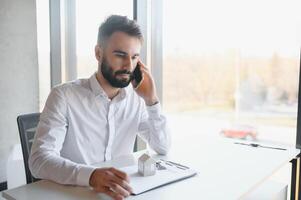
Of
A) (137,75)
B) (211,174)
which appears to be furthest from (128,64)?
(211,174)

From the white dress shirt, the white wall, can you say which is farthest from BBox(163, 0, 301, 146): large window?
the white wall

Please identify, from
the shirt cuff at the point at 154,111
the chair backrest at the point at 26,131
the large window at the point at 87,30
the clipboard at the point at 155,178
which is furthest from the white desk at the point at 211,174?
the large window at the point at 87,30

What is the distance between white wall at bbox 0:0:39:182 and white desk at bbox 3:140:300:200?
1.88 metres

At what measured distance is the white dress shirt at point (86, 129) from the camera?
4.28 ft

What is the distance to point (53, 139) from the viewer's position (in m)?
1.40

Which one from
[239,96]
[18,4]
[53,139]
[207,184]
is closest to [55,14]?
[18,4]

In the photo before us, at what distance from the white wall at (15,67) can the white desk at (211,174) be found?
1.88 m

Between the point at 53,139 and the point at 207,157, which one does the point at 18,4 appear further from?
the point at 207,157

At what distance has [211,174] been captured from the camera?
1422 mm

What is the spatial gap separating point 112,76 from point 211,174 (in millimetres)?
→ 632

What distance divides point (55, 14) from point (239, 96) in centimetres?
205

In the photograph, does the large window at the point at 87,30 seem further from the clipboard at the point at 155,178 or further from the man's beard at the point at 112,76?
the clipboard at the point at 155,178

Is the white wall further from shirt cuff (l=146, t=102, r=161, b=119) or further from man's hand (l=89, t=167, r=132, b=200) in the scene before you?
man's hand (l=89, t=167, r=132, b=200)

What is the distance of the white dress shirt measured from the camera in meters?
1.30
